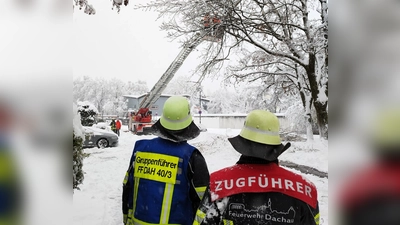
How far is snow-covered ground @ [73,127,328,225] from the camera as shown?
507cm

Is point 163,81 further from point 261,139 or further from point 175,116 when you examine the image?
point 261,139

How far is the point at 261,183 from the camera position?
4.23ft

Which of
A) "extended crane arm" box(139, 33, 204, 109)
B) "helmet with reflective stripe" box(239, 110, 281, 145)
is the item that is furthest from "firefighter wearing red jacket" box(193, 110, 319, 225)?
"extended crane arm" box(139, 33, 204, 109)

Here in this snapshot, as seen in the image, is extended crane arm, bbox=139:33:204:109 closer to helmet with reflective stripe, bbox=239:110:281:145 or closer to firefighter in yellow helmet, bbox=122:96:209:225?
firefighter in yellow helmet, bbox=122:96:209:225

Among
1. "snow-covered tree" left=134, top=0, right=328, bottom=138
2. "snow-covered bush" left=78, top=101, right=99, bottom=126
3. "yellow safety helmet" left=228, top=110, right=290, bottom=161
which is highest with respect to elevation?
"snow-covered tree" left=134, top=0, right=328, bottom=138

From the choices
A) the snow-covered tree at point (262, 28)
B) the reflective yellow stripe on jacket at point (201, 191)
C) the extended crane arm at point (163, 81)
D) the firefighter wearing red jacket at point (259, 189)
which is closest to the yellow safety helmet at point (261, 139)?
the firefighter wearing red jacket at point (259, 189)

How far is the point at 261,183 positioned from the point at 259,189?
0.03 m

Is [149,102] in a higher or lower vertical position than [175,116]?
lower
